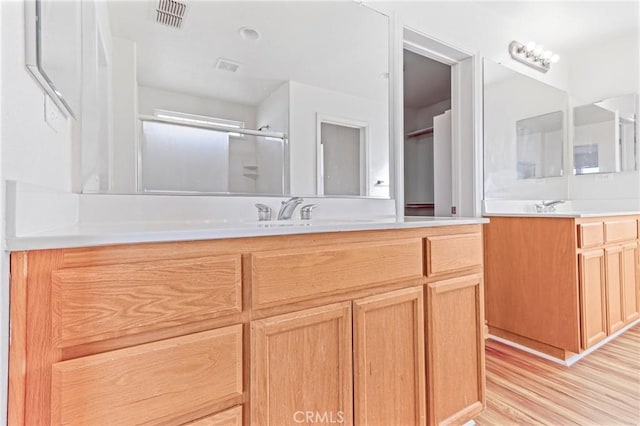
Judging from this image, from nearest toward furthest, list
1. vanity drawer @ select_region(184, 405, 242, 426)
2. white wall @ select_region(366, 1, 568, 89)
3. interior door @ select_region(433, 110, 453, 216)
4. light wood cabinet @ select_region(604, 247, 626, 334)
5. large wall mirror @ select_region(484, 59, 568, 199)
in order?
1. vanity drawer @ select_region(184, 405, 242, 426)
2. white wall @ select_region(366, 1, 568, 89)
3. light wood cabinet @ select_region(604, 247, 626, 334)
4. large wall mirror @ select_region(484, 59, 568, 199)
5. interior door @ select_region(433, 110, 453, 216)

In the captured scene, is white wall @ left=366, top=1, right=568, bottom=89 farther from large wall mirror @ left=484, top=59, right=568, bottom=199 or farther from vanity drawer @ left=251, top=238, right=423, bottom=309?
vanity drawer @ left=251, top=238, right=423, bottom=309

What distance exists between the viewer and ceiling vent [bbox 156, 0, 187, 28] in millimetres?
1348

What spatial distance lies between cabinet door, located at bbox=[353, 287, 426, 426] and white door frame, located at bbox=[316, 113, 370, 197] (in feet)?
2.51

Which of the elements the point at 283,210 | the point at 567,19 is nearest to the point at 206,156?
the point at 283,210

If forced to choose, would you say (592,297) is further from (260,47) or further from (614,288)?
(260,47)

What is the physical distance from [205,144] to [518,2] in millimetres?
2513

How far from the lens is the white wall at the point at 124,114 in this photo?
1.30 meters

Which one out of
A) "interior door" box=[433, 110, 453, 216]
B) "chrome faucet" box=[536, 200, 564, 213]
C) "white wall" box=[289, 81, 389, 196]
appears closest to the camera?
"white wall" box=[289, 81, 389, 196]

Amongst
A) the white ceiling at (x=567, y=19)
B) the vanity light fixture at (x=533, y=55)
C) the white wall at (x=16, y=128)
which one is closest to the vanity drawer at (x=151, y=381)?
the white wall at (x=16, y=128)

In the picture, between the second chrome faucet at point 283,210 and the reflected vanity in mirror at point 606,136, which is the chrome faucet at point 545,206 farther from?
the second chrome faucet at point 283,210

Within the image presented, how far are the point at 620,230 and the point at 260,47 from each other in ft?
8.97

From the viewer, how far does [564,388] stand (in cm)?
177

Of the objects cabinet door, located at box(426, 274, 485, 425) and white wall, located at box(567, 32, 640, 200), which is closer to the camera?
cabinet door, located at box(426, 274, 485, 425)

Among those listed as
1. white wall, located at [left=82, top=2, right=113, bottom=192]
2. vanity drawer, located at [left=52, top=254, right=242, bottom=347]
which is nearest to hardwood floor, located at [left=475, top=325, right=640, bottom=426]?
vanity drawer, located at [left=52, top=254, right=242, bottom=347]
